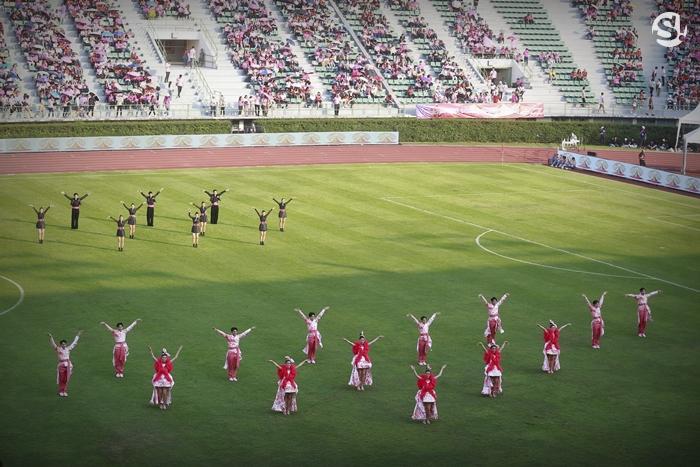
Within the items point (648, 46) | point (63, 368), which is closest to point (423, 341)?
point (63, 368)

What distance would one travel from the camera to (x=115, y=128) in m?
66.9

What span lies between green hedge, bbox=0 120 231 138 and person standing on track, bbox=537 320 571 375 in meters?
43.6

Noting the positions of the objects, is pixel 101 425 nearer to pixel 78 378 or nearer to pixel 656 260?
pixel 78 378

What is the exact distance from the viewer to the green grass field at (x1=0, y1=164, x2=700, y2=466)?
24.1 m

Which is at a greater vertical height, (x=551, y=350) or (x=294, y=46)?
(x=294, y=46)

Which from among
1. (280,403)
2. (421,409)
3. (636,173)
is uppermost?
(636,173)

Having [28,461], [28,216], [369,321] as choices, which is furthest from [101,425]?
[28,216]

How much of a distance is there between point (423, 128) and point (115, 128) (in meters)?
21.8

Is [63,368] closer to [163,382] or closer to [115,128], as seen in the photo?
[163,382]

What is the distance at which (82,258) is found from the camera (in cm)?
4062

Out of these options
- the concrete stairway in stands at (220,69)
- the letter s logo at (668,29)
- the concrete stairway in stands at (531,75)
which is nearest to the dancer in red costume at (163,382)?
Answer: the concrete stairway in stands at (220,69)

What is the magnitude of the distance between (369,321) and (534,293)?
7.08m

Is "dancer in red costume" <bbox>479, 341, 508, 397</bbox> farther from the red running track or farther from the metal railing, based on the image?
the metal railing

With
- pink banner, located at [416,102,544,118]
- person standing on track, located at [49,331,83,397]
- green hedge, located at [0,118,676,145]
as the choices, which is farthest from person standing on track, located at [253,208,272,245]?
pink banner, located at [416,102,544,118]
